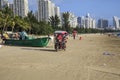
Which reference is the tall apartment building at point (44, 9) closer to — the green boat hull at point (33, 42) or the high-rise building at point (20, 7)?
the high-rise building at point (20, 7)

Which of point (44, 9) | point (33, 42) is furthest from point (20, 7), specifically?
point (33, 42)

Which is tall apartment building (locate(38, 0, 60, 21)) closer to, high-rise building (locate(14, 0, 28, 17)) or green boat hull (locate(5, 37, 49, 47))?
high-rise building (locate(14, 0, 28, 17))

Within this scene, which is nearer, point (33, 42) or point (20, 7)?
point (33, 42)

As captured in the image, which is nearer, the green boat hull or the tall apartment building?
the green boat hull

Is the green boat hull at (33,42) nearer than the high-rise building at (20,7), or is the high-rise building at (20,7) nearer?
the green boat hull at (33,42)

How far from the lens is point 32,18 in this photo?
87.1 meters

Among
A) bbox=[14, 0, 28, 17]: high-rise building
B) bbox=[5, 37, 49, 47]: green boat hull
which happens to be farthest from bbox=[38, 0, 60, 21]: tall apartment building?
bbox=[5, 37, 49, 47]: green boat hull

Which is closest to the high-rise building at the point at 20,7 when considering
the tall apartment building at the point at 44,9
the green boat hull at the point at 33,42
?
the tall apartment building at the point at 44,9

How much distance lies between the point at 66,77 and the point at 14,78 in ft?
5.02

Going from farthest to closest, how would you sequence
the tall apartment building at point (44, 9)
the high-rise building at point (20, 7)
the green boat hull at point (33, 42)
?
the tall apartment building at point (44, 9)
the high-rise building at point (20, 7)
the green boat hull at point (33, 42)

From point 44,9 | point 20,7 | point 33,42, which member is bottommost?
point 33,42

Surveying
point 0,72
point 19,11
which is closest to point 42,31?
point 19,11

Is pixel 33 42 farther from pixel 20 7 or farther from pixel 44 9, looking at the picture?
pixel 44 9

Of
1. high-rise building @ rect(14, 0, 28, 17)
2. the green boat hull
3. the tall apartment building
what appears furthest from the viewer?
the tall apartment building
